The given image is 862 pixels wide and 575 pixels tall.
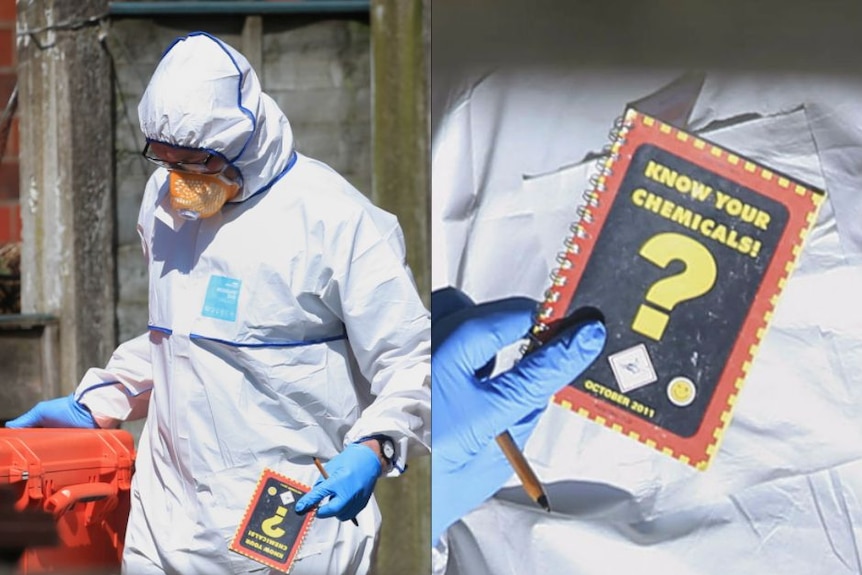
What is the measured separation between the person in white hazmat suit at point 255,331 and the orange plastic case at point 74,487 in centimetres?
12

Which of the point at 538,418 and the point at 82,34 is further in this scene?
the point at 82,34

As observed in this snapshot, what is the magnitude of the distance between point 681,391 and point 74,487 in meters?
1.19

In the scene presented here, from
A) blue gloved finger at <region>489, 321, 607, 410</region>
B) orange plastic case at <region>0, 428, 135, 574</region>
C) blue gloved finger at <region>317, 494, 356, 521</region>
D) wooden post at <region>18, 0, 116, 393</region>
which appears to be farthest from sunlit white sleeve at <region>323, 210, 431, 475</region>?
wooden post at <region>18, 0, 116, 393</region>

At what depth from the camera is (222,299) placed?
2713 millimetres

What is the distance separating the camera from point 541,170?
2.95 m

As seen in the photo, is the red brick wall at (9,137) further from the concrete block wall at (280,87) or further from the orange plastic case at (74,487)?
the orange plastic case at (74,487)

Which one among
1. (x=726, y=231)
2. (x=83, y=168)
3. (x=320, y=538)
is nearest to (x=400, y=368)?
(x=320, y=538)

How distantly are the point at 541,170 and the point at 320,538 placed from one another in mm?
823

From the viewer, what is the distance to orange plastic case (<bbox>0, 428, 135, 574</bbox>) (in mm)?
2686

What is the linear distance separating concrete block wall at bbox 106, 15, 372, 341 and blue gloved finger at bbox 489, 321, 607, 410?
3.35ft

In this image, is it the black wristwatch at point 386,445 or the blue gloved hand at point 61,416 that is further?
the blue gloved hand at point 61,416

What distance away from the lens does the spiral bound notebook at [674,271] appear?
297 centimetres

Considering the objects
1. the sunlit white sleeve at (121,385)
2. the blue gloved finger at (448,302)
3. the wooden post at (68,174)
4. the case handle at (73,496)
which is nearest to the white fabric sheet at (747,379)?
the blue gloved finger at (448,302)

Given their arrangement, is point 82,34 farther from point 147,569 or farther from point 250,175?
point 147,569
